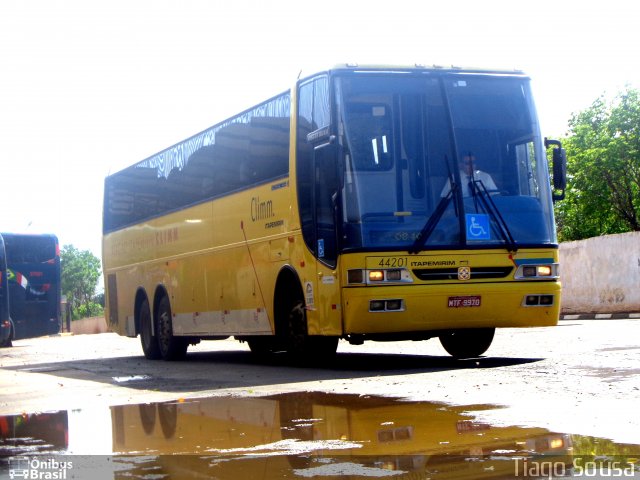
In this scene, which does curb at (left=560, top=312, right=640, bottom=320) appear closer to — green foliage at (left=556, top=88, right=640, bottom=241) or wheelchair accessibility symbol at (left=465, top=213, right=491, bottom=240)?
wheelchair accessibility symbol at (left=465, top=213, right=491, bottom=240)

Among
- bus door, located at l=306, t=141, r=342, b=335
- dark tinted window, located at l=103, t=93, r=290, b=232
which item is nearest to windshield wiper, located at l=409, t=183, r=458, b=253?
bus door, located at l=306, t=141, r=342, b=335

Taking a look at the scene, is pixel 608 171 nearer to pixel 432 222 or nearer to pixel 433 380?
pixel 432 222

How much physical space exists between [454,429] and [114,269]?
17940 mm

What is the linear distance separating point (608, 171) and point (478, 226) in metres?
56.5

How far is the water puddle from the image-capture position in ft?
20.9

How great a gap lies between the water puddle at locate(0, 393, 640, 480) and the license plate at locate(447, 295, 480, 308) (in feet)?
12.5

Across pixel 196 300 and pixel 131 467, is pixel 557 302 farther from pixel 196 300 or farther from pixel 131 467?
pixel 131 467

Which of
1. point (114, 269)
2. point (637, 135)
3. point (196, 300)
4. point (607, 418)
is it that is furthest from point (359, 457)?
point (637, 135)

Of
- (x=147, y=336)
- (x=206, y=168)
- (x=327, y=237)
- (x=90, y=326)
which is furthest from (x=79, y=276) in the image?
(x=327, y=237)

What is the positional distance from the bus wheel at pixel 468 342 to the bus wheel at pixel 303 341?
5.50 feet

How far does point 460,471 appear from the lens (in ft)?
20.3

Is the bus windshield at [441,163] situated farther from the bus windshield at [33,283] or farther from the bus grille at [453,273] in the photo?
the bus windshield at [33,283]

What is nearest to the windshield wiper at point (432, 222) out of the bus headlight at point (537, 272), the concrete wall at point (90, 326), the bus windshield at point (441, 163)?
the bus windshield at point (441, 163)

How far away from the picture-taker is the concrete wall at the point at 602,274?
32.1 m
